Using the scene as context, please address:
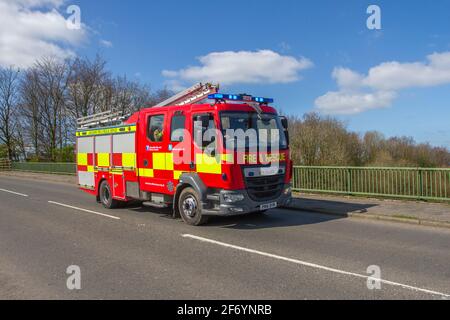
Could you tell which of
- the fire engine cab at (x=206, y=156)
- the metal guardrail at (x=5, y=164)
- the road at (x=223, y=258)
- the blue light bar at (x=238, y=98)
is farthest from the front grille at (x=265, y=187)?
the metal guardrail at (x=5, y=164)

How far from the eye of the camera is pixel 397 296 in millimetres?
4555

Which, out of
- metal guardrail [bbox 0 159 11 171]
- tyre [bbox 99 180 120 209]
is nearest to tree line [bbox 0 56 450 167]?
metal guardrail [bbox 0 159 11 171]

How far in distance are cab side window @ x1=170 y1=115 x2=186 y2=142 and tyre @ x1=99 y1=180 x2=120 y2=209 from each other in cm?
368

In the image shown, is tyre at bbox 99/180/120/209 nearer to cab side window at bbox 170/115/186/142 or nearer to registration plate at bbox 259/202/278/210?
cab side window at bbox 170/115/186/142

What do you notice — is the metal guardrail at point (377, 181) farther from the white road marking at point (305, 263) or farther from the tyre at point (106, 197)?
the white road marking at point (305, 263)

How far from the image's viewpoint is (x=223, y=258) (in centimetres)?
627

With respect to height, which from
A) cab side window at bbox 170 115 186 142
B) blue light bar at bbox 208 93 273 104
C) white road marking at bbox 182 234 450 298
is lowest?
white road marking at bbox 182 234 450 298

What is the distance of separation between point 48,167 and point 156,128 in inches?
1102

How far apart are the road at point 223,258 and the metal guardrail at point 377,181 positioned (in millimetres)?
3178

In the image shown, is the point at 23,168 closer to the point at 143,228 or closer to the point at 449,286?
the point at 143,228

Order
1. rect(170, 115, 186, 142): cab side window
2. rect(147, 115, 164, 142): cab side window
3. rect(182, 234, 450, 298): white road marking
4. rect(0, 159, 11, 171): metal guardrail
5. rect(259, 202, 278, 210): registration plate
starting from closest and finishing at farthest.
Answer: rect(182, 234, 450, 298): white road marking < rect(259, 202, 278, 210): registration plate < rect(170, 115, 186, 142): cab side window < rect(147, 115, 164, 142): cab side window < rect(0, 159, 11, 171): metal guardrail

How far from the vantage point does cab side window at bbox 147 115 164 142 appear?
9.59 m

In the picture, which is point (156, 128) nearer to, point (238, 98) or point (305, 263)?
point (238, 98)
